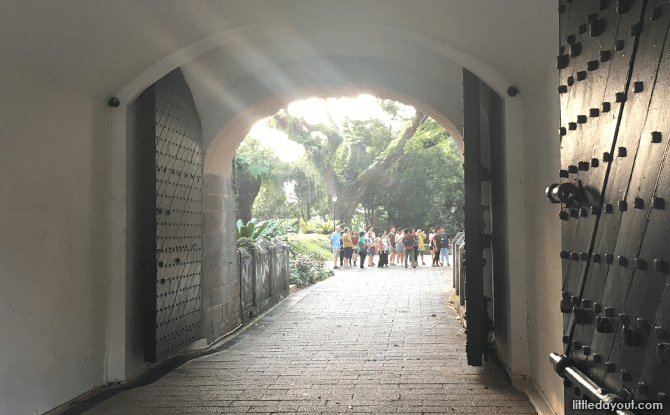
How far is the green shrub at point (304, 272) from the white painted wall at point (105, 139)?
31.9 ft

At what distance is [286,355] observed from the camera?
6895 mm

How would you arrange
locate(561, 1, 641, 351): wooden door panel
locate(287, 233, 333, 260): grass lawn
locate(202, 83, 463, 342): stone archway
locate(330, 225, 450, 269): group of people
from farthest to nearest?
locate(287, 233, 333, 260): grass lawn < locate(330, 225, 450, 269): group of people < locate(202, 83, 463, 342): stone archway < locate(561, 1, 641, 351): wooden door panel

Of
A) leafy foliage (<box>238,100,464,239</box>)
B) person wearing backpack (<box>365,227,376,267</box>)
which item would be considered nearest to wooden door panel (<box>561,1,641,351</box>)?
person wearing backpack (<box>365,227,376,267</box>)

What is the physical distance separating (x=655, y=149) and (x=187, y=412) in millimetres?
4015

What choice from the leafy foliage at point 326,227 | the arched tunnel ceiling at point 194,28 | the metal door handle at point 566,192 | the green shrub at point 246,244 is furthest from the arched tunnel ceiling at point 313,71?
the leafy foliage at point 326,227

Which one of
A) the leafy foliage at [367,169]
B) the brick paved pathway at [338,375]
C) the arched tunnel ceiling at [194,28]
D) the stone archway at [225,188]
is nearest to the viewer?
the arched tunnel ceiling at [194,28]

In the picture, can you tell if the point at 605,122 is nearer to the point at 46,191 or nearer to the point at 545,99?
the point at 545,99

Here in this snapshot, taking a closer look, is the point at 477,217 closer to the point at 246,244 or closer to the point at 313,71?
the point at 313,71

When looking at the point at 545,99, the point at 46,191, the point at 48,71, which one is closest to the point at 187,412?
the point at 46,191

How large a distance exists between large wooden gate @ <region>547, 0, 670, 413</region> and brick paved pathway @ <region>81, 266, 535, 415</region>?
242cm

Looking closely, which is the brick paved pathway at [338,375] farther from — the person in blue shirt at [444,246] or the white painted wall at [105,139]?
the person in blue shirt at [444,246]

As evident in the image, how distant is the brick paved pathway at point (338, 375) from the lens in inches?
189

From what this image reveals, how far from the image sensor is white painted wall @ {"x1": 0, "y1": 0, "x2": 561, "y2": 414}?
14.0ft

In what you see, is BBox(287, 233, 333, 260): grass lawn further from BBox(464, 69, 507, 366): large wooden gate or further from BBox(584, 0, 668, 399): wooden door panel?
BBox(584, 0, 668, 399): wooden door panel
